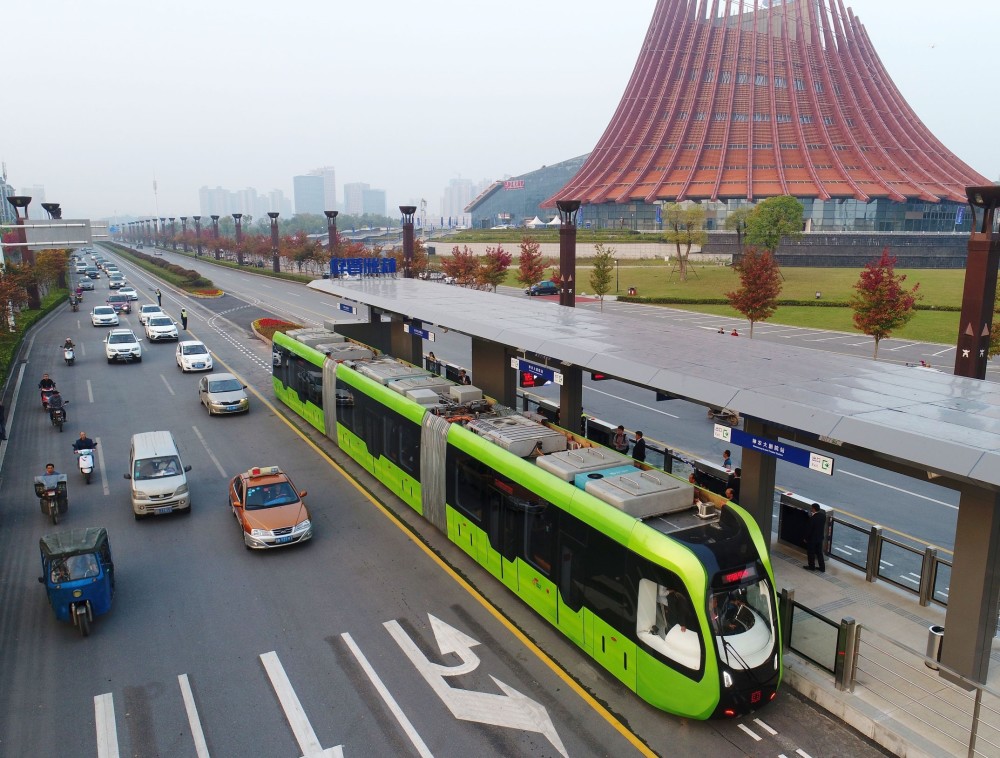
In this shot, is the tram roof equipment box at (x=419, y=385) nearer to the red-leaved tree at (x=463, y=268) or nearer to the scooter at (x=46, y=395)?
the scooter at (x=46, y=395)

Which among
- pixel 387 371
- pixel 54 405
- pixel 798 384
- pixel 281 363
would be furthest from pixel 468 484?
pixel 54 405

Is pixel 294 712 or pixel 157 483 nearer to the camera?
pixel 294 712

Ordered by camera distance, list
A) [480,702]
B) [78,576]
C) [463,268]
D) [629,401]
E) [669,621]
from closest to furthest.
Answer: [669,621], [480,702], [78,576], [629,401], [463,268]

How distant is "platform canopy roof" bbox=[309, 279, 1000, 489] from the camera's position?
918 centimetres

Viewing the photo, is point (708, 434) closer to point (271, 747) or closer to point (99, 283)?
point (271, 747)

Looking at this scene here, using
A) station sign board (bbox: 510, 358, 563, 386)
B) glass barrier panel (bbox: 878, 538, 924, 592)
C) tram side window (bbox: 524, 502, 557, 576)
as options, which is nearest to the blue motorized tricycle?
tram side window (bbox: 524, 502, 557, 576)

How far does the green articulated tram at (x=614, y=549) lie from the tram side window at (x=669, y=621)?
2cm

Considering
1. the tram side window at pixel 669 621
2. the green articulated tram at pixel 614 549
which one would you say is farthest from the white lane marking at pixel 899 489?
the tram side window at pixel 669 621

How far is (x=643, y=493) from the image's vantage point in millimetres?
10477

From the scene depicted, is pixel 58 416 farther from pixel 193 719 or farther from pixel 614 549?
pixel 614 549

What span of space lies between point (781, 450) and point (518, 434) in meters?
4.56

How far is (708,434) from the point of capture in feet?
81.6

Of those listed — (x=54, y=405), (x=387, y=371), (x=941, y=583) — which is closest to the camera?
(x=941, y=583)

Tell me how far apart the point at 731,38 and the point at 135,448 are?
388 ft
